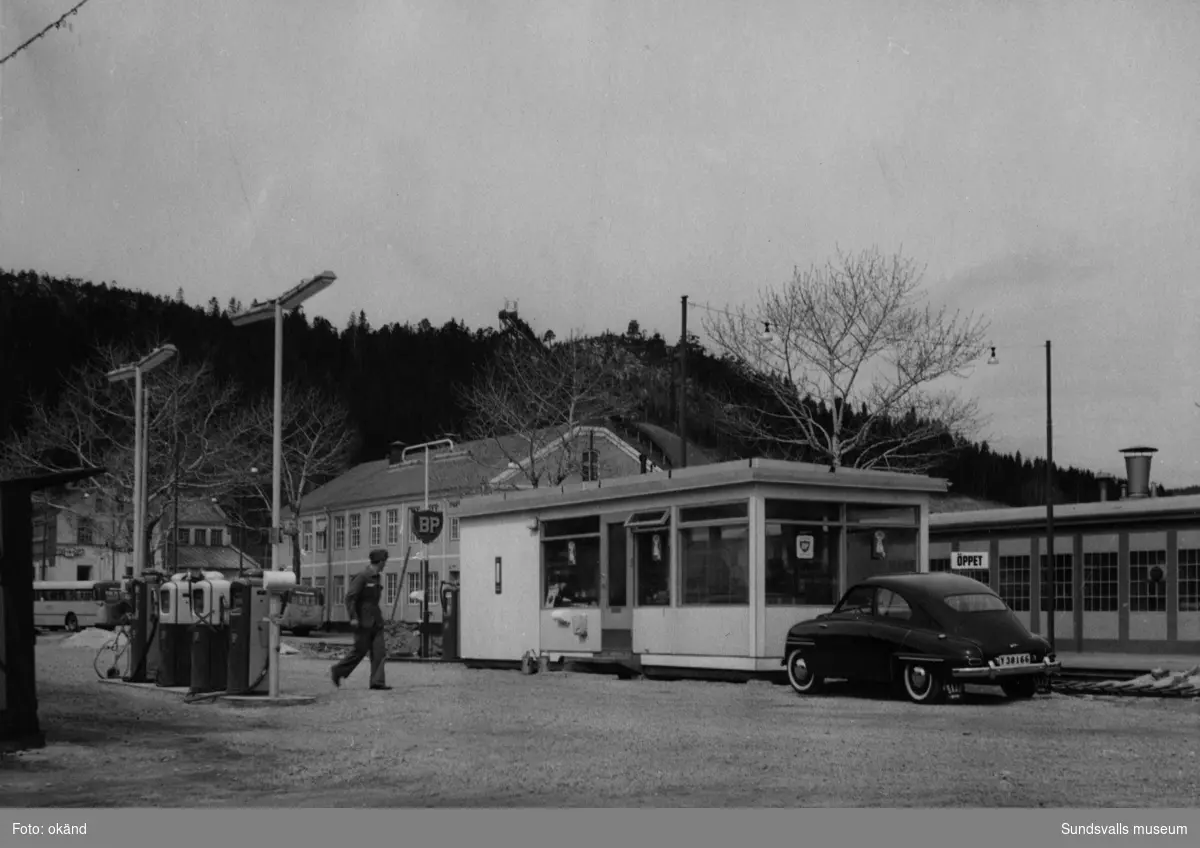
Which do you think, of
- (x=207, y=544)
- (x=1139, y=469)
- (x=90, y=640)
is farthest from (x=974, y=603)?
(x=207, y=544)

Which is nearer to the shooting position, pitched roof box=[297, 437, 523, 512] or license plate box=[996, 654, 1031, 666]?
license plate box=[996, 654, 1031, 666]

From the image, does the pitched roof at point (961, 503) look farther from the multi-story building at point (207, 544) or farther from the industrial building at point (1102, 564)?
the multi-story building at point (207, 544)

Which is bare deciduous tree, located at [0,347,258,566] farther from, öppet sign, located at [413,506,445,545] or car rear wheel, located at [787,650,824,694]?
car rear wheel, located at [787,650,824,694]

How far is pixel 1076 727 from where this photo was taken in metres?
15.2

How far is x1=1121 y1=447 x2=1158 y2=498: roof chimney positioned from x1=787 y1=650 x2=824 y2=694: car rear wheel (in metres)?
17.5

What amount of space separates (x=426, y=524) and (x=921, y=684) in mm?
15290

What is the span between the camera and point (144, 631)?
22.4 metres

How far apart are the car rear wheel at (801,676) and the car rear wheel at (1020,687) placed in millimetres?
2214

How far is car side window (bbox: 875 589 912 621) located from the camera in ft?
61.5

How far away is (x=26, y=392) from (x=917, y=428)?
34.7 m

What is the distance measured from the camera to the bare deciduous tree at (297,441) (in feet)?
189

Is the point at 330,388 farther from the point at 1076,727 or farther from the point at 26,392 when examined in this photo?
the point at 1076,727

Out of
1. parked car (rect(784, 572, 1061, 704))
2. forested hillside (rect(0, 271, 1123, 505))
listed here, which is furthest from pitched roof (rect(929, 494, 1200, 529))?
parked car (rect(784, 572, 1061, 704))

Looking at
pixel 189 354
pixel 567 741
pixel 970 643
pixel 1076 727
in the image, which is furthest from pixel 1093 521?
pixel 189 354
